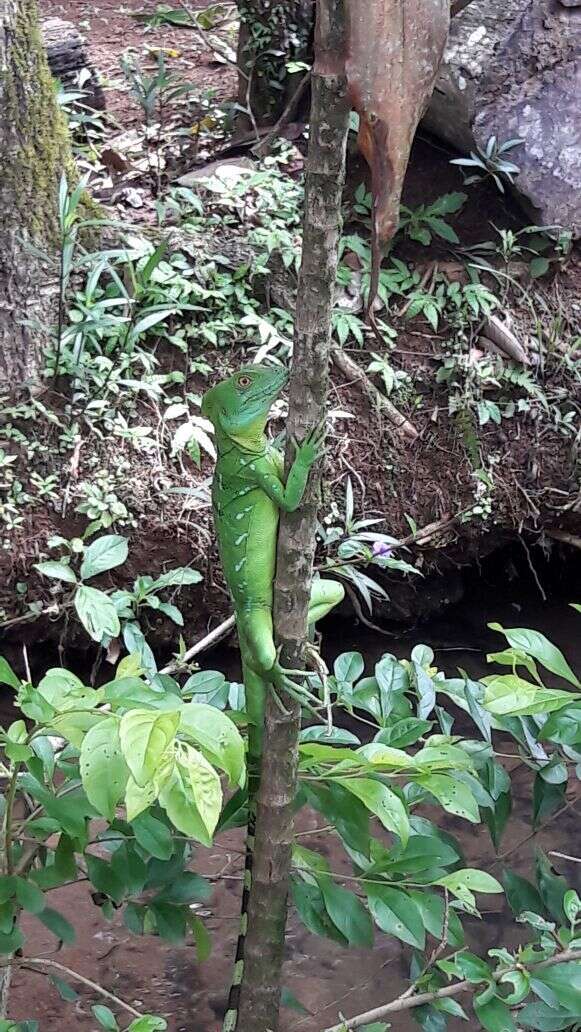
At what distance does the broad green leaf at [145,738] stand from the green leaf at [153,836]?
49 cm

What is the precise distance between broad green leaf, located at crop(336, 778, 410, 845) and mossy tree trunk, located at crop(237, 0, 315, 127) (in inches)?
169

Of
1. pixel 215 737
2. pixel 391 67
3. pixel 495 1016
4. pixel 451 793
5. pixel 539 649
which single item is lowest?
pixel 495 1016

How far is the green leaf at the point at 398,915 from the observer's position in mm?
1885

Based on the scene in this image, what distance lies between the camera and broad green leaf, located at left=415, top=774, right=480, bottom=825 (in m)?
1.80

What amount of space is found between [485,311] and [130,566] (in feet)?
6.61

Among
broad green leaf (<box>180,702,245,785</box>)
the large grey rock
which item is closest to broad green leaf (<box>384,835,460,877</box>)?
broad green leaf (<box>180,702,245,785</box>)

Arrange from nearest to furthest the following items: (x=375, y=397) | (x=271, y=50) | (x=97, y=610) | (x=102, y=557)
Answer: (x=102, y=557) → (x=97, y=610) → (x=375, y=397) → (x=271, y=50)

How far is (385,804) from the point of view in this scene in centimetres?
171

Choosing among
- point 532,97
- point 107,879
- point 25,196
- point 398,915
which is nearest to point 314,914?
point 398,915

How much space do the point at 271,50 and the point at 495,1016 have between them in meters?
4.79

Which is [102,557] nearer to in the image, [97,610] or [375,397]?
[97,610]

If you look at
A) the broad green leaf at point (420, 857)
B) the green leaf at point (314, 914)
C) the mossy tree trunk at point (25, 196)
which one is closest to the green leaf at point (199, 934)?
the green leaf at point (314, 914)

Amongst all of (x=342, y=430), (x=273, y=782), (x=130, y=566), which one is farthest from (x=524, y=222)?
(x=273, y=782)

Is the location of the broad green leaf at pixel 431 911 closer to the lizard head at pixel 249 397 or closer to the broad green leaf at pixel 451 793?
the broad green leaf at pixel 451 793
